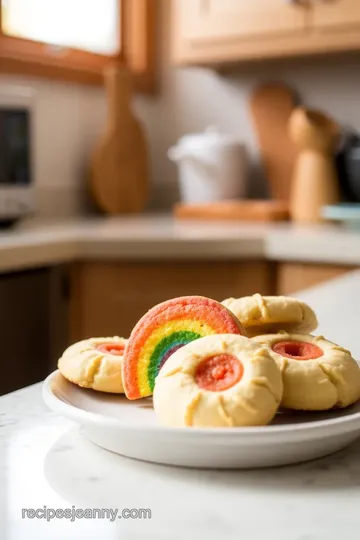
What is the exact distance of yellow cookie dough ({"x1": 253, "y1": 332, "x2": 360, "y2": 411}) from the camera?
0.48 meters

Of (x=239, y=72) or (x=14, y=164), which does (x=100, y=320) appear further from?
(x=239, y=72)

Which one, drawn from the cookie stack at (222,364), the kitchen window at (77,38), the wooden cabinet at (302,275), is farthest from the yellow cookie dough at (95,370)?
the kitchen window at (77,38)

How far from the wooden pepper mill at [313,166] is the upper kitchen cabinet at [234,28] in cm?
22

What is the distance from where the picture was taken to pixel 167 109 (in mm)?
2836

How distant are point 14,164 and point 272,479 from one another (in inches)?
60.9

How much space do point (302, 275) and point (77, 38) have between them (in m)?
1.26

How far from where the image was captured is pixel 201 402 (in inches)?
17.9

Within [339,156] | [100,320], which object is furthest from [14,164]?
[339,156]

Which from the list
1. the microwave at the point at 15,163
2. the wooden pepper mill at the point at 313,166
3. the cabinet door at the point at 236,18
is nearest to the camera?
the microwave at the point at 15,163

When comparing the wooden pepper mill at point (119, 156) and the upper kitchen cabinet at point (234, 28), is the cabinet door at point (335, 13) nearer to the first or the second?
the upper kitchen cabinet at point (234, 28)

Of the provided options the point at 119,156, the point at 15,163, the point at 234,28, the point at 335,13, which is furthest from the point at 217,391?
the point at 119,156

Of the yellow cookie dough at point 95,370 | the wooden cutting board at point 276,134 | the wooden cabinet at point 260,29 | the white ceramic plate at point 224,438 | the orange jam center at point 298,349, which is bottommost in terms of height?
the white ceramic plate at point 224,438

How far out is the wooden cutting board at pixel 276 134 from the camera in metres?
2.52

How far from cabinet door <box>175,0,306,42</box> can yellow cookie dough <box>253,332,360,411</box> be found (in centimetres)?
177
